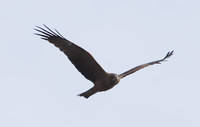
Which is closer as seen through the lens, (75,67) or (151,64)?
(75,67)

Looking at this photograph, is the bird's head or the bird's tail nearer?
the bird's head

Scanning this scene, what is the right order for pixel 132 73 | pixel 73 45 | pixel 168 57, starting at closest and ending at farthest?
pixel 73 45, pixel 132 73, pixel 168 57

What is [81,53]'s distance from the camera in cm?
1559

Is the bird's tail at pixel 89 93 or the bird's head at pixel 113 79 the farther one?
the bird's tail at pixel 89 93

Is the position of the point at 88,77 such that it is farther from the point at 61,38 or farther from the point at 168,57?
the point at 168,57

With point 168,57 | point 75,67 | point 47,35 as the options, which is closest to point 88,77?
point 75,67

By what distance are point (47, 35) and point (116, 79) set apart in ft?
7.05

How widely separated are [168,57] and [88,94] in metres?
3.74

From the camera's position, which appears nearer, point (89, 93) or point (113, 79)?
point (113, 79)

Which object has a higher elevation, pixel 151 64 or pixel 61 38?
pixel 61 38

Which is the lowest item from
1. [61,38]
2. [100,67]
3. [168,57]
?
[168,57]

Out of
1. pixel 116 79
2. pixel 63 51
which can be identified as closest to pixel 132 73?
pixel 116 79

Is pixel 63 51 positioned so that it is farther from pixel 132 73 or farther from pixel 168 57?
pixel 168 57

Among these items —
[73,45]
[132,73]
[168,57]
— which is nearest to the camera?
[73,45]
